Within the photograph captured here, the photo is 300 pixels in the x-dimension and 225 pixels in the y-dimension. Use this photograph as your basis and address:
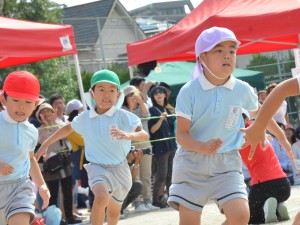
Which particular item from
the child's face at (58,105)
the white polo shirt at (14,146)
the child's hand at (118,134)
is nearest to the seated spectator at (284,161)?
the child's face at (58,105)

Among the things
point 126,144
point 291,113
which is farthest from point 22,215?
point 291,113

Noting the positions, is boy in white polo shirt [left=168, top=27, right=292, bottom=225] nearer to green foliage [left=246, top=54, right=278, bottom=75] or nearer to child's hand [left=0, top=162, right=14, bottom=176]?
child's hand [left=0, top=162, right=14, bottom=176]

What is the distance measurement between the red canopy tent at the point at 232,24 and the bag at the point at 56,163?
2483 mm

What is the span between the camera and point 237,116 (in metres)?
6.09

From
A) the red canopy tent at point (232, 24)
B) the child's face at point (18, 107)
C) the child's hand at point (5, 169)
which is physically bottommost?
the child's hand at point (5, 169)

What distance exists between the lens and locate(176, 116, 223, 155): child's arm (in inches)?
217

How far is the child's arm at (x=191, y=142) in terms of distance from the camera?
5.50m

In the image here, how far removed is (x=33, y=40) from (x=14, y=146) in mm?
4159

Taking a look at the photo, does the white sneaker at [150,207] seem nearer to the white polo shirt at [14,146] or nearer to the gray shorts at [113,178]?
the gray shorts at [113,178]

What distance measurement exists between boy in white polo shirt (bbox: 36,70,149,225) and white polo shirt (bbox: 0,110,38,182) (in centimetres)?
108

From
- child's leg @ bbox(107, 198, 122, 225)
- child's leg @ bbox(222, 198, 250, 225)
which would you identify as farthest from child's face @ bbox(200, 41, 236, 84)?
child's leg @ bbox(107, 198, 122, 225)

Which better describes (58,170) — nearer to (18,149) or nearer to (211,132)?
(18,149)

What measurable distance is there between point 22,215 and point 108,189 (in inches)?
56.0

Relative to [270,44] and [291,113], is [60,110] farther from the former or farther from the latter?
[291,113]
